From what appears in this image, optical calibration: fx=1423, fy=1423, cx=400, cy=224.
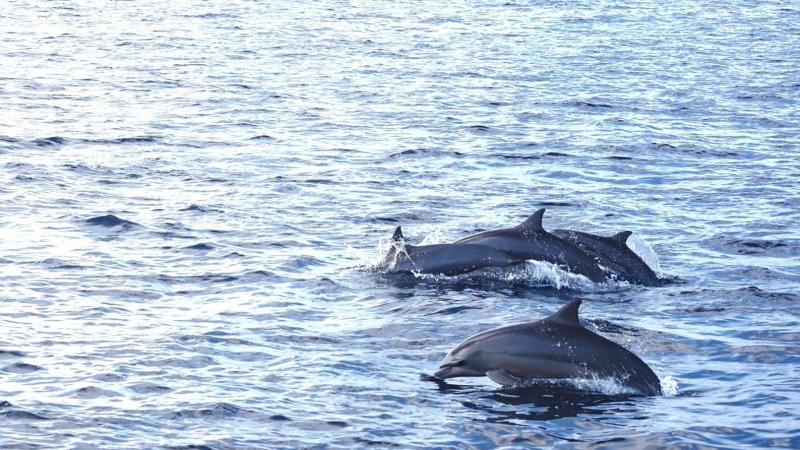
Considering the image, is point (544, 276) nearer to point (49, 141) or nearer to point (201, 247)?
point (201, 247)

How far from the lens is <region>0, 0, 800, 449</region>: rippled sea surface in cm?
1520

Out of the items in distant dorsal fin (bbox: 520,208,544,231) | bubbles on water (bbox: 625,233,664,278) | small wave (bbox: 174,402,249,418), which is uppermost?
distant dorsal fin (bbox: 520,208,544,231)

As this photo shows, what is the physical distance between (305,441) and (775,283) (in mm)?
8995

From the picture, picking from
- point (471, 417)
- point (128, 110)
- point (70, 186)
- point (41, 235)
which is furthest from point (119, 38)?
point (471, 417)

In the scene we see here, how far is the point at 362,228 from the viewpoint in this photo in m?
24.1

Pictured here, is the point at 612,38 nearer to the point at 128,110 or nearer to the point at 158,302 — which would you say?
the point at 128,110

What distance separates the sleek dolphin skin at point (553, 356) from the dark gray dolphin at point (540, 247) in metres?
4.57

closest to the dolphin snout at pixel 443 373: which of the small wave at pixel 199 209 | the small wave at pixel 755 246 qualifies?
the small wave at pixel 755 246

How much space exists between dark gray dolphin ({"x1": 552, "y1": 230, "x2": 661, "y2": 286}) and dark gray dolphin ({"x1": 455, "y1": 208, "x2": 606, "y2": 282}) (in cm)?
18

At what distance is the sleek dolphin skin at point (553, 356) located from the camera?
1559cm

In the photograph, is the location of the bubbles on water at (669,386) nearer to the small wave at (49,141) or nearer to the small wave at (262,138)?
the small wave at (262,138)

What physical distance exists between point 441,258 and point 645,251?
343 cm

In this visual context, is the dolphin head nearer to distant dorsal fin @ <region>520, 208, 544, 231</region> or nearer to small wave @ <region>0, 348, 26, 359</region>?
distant dorsal fin @ <region>520, 208, 544, 231</region>

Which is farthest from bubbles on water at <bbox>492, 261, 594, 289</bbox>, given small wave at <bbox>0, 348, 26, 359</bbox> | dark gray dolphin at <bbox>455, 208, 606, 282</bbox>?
small wave at <bbox>0, 348, 26, 359</bbox>
